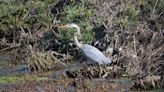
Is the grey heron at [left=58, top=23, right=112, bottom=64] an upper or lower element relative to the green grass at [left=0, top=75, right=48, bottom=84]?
upper

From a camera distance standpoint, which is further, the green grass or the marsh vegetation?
the green grass

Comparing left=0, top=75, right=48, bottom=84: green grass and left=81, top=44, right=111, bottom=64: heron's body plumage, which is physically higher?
left=81, top=44, right=111, bottom=64: heron's body plumage

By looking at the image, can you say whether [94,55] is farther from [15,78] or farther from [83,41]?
[83,41]

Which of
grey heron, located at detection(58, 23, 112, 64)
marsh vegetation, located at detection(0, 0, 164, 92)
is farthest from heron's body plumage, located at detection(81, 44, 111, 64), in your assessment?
marsh vegetation, located at detection(0, 0, 164, 92)

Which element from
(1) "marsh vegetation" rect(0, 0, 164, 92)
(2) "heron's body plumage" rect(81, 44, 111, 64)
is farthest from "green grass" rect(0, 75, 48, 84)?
(2) "heron's body plumage" rect(81, 44, 111, 64)

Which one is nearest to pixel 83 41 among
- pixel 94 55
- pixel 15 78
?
pixel 94 55

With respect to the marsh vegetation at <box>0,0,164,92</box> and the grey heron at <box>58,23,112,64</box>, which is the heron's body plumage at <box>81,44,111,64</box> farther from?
the marsh vegetation at <box>0,0,164,92</box>

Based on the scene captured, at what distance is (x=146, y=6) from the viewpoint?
696 inches

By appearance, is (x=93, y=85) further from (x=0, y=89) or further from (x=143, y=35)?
(x=143, y=35)

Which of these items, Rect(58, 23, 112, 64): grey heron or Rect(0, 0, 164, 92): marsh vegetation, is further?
Rect(58, 23, 112, 64): grey heron

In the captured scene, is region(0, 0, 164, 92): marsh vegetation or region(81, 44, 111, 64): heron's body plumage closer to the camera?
region(0, 0, 164, 92): marsh vegetation

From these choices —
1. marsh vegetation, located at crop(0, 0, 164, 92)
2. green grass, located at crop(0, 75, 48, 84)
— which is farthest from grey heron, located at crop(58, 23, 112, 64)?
green grass, located at crop(0, 75, 48, 84)

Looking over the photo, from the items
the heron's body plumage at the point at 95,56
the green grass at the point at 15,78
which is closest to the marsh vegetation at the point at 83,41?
the green grass at the point at 15,78

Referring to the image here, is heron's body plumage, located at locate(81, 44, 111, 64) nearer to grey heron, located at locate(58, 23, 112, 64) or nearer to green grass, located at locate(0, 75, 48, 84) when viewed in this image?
grey heron, located at locate(58, 23, 112, 64)
